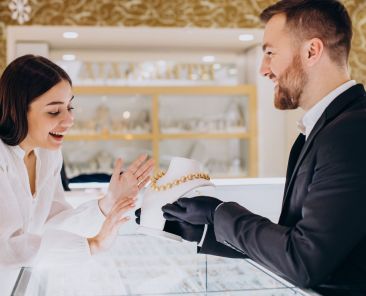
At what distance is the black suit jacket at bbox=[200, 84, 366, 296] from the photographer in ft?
4.33

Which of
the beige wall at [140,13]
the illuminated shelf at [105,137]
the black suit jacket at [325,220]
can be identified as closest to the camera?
the black suit jacket at [325,220]

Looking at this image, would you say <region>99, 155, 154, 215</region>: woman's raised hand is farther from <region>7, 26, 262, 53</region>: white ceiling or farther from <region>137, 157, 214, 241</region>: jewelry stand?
<region>7, 26, 262, 53</region>: white ceiling

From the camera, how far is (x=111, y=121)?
21.3 feet

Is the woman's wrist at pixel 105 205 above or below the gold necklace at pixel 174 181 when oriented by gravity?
below

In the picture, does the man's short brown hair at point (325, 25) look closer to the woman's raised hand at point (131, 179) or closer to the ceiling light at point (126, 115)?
the woman's raised hand at point (131, 179)

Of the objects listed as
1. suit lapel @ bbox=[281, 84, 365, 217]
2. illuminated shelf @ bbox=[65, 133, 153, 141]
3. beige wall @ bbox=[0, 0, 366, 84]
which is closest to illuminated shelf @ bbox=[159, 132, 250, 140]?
illuminated shelf @ bbox=[65, 133, 153, 141]

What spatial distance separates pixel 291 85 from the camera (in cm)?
170

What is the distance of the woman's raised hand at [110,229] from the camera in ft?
6.24

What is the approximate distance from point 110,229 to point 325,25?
965 mm

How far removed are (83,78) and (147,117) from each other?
862 mm

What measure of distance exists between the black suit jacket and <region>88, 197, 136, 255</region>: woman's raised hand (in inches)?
19.7

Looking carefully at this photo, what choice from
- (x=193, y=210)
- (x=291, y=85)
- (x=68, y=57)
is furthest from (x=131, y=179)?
(x=68, y=57)

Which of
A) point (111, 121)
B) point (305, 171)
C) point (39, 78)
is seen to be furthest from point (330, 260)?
point (111, 121)

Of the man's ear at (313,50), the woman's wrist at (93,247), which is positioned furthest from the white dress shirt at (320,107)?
the woman's wrist at (93,247)
